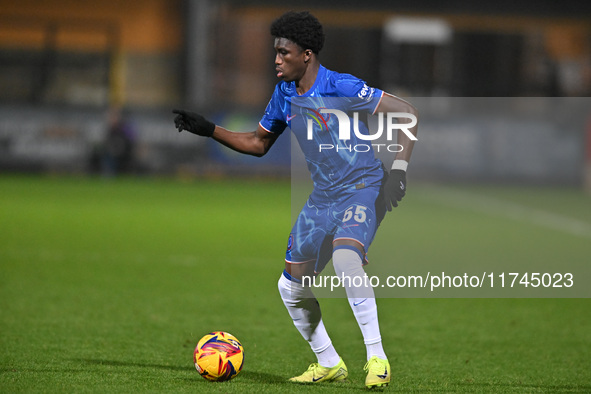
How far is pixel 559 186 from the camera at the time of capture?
25047mm

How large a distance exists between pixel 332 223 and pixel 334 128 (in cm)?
61

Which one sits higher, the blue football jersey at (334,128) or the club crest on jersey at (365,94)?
the club crest on jersey at (365,94)

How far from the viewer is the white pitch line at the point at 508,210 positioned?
16.9 metres

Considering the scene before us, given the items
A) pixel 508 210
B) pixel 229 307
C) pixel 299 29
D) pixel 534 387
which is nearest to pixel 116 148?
pixel 508 210

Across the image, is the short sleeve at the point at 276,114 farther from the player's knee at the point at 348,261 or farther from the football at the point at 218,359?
the football at the point at 218,359

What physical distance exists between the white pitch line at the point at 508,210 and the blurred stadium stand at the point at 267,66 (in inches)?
91.8

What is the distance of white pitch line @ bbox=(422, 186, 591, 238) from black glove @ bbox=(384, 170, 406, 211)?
1060 centimetres

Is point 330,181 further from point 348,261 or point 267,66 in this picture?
point 267,66

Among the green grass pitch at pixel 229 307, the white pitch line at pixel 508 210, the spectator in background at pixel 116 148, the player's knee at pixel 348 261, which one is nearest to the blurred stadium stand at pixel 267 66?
the spectator in background at pixel 116 148

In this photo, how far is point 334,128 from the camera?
5.95m

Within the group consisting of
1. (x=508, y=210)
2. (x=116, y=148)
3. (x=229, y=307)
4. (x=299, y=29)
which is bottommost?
(x=508, y=210)

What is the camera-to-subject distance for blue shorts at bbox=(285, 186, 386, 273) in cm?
586

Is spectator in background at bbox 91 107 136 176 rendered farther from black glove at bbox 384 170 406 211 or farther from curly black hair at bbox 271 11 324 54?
black glove at bbox 384 170 406 211

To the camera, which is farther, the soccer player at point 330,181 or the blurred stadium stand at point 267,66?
the blurred stadium stand at point 267,66
